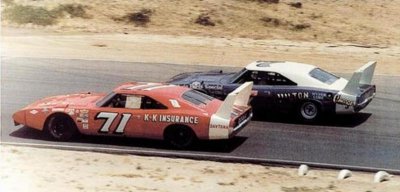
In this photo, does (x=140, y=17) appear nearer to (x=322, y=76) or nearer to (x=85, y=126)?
(x=322, y=76)

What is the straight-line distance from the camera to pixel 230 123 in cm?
1309

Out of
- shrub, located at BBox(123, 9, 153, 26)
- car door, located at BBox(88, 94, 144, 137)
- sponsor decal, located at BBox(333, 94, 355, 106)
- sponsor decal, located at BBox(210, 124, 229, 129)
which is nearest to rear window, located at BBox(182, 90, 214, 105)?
sponsor decal, located at BBox(210, 124, 229, 129)

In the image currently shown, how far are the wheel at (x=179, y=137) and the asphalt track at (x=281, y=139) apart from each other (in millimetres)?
174

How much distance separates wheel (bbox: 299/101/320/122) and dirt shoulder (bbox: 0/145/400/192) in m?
3.33

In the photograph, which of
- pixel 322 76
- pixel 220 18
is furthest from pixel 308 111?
pixel 220 18

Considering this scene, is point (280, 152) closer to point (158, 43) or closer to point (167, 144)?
point (167, 144)

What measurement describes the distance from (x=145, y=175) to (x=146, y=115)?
2.06m

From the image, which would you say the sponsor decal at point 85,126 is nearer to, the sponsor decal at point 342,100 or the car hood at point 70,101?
the car hood at point 70,101

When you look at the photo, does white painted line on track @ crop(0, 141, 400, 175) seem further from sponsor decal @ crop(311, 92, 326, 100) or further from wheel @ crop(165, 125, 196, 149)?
sponsor decal @ crop(311, 92, 326, 100)

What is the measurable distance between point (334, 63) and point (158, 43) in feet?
24.6

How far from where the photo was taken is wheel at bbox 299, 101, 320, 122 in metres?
15.6

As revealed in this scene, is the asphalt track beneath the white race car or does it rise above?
beneath

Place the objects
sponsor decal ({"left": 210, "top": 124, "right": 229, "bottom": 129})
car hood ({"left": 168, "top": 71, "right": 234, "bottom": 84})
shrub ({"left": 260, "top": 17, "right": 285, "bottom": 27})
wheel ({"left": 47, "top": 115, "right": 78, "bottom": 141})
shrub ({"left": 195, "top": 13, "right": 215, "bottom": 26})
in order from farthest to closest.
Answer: shrub ({"left": 260, "top": 17, "right": 285, "bottom": 27}), shrub ({"left": 195, "top": 13, "right": 215, "bottom": 26}), car hood ({"left": 168, "top": 71, "right": 234, "bottom": 84}), wheel ({"left": 47, "top": 115, "right": 78, "bottom": 141}), sponsor decal ({"left": 210, "top": 124, "right": 229, "bottom": 129})

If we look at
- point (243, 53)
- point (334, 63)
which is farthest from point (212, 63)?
point (334, 63)
